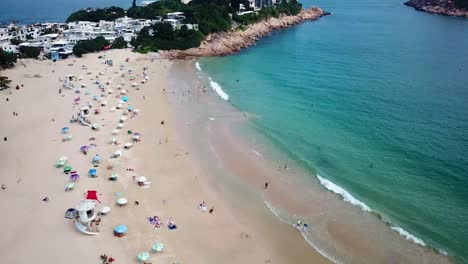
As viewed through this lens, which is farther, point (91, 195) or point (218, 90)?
point (218, 90)

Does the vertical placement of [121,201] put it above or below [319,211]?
above

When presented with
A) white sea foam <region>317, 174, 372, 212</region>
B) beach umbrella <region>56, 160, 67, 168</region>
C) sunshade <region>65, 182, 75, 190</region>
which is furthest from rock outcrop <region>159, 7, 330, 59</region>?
white sea foam <region>317, 174, 372, 212</region>

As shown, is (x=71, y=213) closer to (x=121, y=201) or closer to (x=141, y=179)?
(x=121, y=201)

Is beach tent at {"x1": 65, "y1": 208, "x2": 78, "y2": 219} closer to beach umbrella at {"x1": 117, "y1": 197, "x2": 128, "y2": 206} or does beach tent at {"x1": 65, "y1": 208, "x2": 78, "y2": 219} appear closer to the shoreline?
beach umbrella at {"x1": 117, "y1": 197, "x2": 128, "y2": 206}

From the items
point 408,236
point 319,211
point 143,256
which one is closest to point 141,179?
point 143,256

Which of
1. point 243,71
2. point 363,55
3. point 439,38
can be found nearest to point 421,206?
point 243,71

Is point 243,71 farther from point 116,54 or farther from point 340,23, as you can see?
point 340,23
